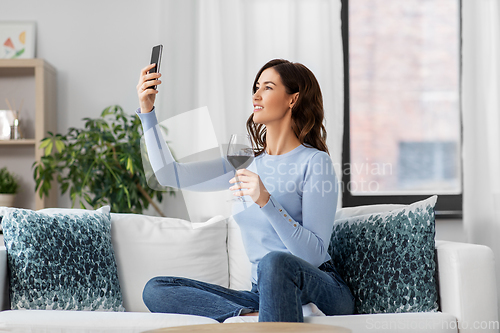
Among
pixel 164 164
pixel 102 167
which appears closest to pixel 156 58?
pixel 164 164

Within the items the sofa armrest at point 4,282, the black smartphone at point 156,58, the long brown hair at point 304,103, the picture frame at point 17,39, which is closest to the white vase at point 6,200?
the picture frame at point 17,39

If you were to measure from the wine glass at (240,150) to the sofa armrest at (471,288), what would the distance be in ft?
2.74

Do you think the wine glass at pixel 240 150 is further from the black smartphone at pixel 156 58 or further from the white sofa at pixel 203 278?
the white sofa at pixel 203 278

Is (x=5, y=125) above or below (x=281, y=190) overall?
above

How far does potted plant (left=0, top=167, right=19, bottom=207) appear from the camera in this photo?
2.56 m

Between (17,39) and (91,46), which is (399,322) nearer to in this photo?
Result: (91,46)

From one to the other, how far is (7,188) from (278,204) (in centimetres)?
186

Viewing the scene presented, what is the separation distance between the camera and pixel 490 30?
2.29 meters

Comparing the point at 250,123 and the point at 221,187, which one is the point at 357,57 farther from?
the point at 221,187

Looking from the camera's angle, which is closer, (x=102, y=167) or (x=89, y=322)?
(x=89, y=322)

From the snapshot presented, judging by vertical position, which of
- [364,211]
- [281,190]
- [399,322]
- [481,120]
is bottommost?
[399,322]

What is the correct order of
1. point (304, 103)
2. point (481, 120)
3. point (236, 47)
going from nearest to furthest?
1. point (304, 103)
2. point (481, 120)
3. point (236, 47)

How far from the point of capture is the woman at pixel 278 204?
1.28m

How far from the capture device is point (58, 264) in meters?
1.63
